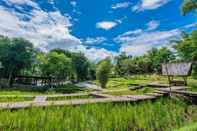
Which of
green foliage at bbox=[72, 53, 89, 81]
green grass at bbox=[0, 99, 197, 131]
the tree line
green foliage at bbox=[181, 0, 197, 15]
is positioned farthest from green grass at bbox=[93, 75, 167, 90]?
green foliage at bbox=[72, 53, 89, 81]

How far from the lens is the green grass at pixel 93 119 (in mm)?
5762

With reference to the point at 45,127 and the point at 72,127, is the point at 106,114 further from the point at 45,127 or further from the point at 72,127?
the point at 45,127

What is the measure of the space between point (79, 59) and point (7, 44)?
28.9 m

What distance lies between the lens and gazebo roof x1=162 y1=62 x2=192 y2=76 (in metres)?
15.9

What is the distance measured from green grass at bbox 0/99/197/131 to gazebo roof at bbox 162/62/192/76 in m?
7.97

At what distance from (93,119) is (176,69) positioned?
41.0 feet

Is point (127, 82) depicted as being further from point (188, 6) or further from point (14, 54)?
point (14, 54)

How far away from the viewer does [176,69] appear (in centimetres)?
1689

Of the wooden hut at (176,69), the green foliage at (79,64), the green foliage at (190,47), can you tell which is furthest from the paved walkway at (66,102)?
the green foliage at (79,64)

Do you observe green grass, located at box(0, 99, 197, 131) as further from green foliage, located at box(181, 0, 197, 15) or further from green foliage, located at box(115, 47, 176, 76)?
green foliage, located at box(115, 47, 176, 76)

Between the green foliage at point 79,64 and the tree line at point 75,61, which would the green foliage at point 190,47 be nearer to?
the tree line at point 75,61

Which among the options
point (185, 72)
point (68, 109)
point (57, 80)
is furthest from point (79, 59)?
point (68, 109)

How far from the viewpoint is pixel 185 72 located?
17.5 m

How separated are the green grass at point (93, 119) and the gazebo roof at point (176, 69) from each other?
314 inches
